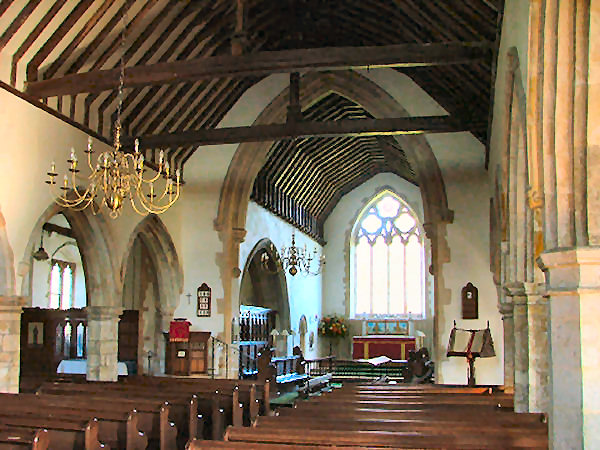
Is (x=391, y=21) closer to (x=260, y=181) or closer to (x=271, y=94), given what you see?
→ (x=271, y=94)

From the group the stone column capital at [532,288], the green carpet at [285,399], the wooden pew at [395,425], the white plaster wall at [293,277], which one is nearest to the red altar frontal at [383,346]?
the white plaster wall at [293,277]

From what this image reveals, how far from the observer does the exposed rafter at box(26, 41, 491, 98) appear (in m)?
7.46

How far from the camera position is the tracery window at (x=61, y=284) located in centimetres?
1495

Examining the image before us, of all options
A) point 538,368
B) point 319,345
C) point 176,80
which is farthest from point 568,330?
point 319,345

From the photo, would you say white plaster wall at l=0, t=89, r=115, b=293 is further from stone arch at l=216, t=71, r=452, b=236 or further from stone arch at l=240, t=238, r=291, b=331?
stone arch at l=240, t=238, r=291, b=331

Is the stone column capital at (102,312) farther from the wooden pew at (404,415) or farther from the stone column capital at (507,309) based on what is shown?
the wooden pew at (404,415)

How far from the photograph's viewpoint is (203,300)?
12.9m

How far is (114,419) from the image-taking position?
16.9 feet

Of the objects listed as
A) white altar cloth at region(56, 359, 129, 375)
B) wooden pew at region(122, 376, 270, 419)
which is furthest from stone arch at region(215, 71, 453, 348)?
wooden pew at region(122, 376, 270, 419)

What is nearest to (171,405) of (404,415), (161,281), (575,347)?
(404,415)

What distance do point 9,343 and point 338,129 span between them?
503cm

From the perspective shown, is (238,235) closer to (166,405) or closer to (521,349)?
(521,349)

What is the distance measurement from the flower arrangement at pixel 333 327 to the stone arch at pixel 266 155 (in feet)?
23.6

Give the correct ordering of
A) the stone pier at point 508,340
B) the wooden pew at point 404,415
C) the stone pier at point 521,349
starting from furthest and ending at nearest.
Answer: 1. the stone pier at point 508,340
2. the stone pier at point 521,349
3. the wooden pew at point 404,415
